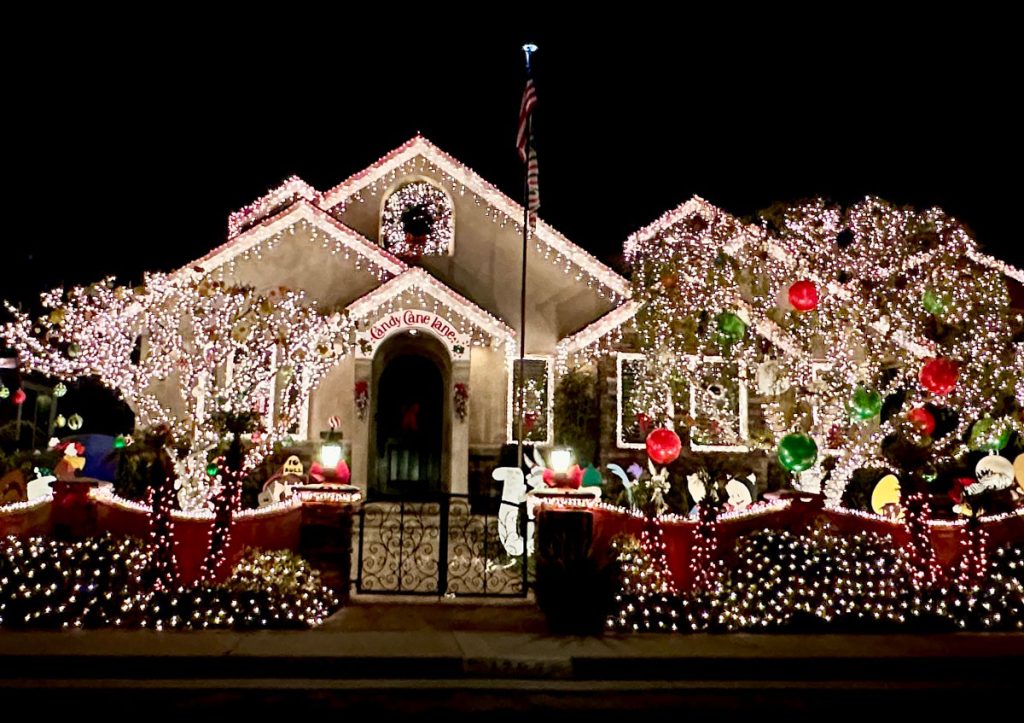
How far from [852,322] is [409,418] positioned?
838cm

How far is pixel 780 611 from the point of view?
9031 millimetres

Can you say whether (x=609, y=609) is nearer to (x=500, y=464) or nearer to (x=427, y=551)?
(x=427, y=551)

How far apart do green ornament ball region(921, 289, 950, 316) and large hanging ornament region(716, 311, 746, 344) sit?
A: 2695mm

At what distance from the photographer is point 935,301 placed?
40.5ft

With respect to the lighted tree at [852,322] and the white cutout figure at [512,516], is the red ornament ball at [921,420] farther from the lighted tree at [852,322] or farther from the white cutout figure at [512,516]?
the white cutout figure at [512,516]

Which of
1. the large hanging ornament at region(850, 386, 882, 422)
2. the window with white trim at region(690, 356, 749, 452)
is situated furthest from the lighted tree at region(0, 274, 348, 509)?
the large hanging ornament at region(850, 386, 882, 422)

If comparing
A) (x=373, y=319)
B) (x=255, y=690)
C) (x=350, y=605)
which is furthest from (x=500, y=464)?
(x=255, y=690)

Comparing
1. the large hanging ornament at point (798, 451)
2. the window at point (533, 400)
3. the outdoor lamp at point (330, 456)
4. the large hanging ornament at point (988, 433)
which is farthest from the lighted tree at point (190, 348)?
the large hanging ornament at point (988, 433)

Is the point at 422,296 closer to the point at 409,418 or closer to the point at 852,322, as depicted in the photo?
the point at 409,418

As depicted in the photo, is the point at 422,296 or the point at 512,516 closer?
the point at 512,516

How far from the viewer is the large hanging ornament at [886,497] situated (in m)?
12.5

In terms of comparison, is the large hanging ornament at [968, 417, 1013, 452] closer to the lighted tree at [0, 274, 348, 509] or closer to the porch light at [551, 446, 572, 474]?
the porch light at [551, 446, 572, 474]

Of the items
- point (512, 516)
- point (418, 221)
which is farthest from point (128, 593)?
point (418, 221)

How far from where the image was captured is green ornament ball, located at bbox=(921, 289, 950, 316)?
12336mm
